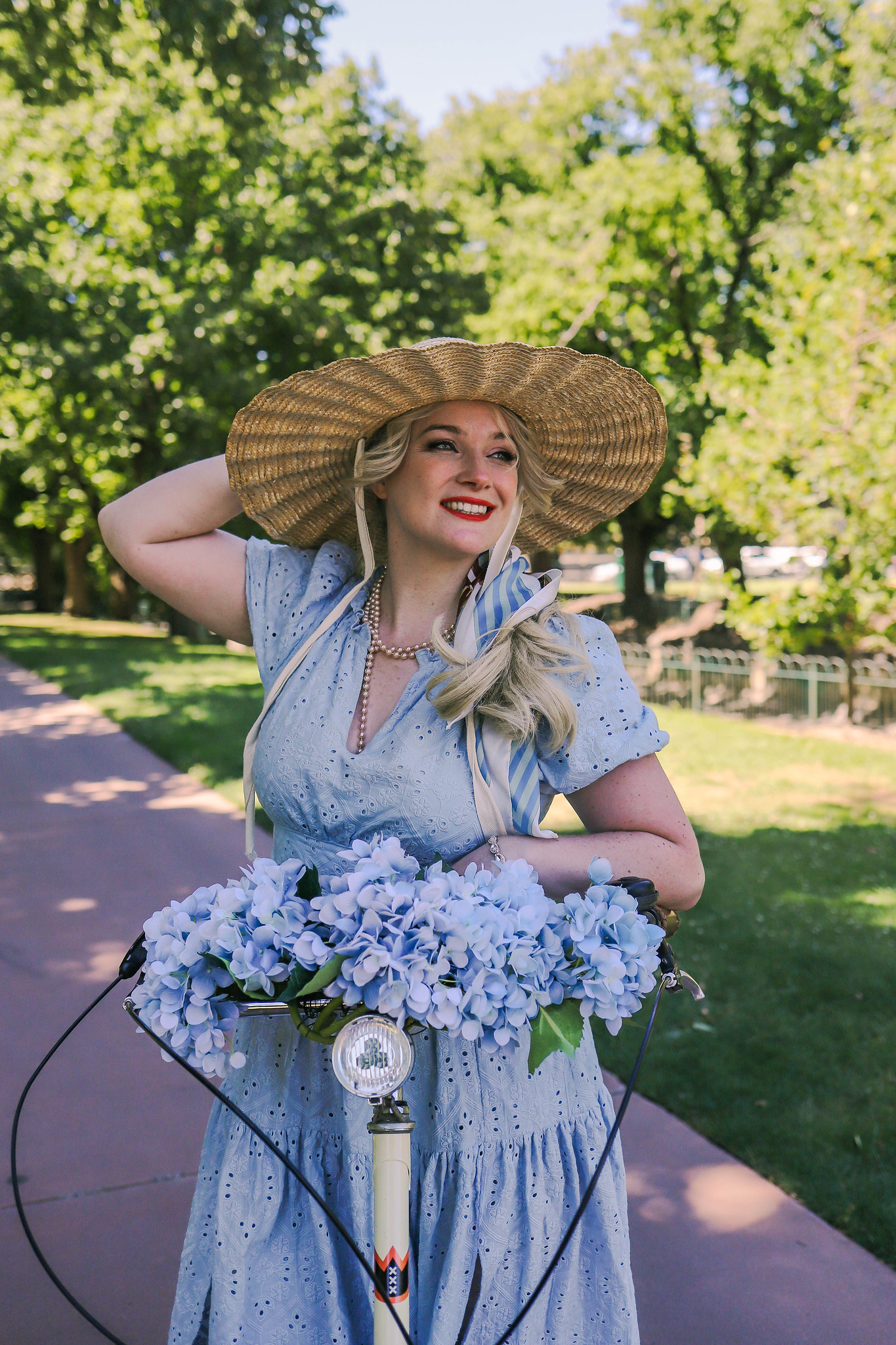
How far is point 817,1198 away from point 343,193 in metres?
17.7

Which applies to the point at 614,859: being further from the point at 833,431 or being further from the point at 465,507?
the point at 833,431

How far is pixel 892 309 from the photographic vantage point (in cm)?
1144

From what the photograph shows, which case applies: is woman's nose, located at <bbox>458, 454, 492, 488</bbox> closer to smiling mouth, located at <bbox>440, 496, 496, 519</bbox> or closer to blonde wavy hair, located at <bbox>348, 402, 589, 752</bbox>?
smiling mouth, located at <bbox>440, 496, 496, 519</bbox>

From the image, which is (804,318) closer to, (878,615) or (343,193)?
(878,615)

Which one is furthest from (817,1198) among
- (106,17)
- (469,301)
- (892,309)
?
(469,301)

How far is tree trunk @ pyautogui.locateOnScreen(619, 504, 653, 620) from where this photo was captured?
2150 centimetres

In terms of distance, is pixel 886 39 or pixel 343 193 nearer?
pixel 886 39

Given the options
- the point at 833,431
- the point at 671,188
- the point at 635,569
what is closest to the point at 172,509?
the point at 833,431

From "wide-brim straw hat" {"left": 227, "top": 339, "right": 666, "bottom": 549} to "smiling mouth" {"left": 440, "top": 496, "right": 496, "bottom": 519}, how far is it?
21 centimetres

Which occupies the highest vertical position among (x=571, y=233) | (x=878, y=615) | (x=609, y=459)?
(x=571, y=233)

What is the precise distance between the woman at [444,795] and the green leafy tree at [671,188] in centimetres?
1473

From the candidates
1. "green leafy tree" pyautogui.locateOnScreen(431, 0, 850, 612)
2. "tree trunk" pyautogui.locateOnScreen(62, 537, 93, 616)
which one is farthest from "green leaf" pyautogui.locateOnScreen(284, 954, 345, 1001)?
"tree trunk" pyautogui.locateOnScreen(62, 537, 93, 616)

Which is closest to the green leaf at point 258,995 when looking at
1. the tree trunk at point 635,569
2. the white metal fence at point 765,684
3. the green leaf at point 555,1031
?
the green leaf at point 555,1031

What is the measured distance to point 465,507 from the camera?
1.99 metres
